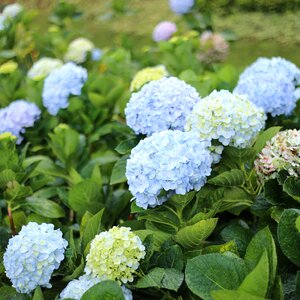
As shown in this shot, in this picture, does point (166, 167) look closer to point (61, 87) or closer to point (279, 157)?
point (279, 157)

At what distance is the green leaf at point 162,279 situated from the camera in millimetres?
1293

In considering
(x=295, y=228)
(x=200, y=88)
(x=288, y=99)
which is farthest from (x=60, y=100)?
(x=295, y=228)

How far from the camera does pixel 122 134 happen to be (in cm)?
216

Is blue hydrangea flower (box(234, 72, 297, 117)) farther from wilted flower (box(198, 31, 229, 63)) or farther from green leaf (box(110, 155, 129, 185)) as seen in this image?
wilted flower (box(198, 31, 229, 63))

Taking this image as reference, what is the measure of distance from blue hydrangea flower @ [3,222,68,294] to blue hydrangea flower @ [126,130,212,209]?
23 centimetres

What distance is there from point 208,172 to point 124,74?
1.59 m

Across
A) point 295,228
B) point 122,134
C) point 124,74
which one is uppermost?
point 295,228

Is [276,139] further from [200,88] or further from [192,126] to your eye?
[200,88]

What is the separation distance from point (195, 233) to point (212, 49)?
166 centimetres

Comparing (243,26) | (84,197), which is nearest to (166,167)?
(84,197)

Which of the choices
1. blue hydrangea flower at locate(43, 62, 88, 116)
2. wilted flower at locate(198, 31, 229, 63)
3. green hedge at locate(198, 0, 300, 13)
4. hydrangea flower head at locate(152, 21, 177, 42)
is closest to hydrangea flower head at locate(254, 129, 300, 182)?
blue hydrangea flower at locate(43, 62, 88, 116)

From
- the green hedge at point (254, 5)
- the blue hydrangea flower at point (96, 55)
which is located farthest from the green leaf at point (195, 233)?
the green hedge at point (254, 5)

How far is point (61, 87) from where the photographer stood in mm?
2352

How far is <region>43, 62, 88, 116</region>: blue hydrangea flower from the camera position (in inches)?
92.2
